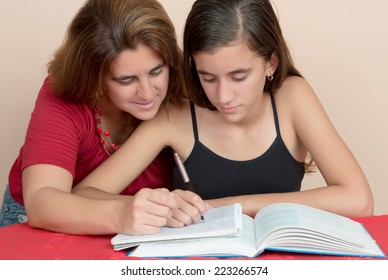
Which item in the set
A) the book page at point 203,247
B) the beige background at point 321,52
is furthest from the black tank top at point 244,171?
the beige background at point 321,52

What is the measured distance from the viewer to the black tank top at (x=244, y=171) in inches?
80.4

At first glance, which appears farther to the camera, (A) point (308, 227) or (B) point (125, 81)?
(B) point (125, 81)

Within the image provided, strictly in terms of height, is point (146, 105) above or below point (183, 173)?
above

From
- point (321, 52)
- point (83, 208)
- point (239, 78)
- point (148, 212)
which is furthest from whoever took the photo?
point (321, 52)

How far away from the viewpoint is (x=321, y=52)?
295 cm

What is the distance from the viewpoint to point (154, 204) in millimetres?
1534

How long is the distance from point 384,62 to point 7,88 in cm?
159

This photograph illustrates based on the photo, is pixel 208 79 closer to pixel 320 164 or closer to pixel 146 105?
pixel 146 105

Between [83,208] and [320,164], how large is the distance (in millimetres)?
676

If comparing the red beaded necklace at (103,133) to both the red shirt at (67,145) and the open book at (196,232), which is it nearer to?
the red shirt at (67,145)

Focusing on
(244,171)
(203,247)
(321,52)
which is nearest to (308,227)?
(203,247)

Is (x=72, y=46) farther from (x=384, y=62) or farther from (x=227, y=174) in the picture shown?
(x=384, y=62)

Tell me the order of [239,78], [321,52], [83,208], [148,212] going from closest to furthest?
[148,212], [83,208], [239,78], [321,52]

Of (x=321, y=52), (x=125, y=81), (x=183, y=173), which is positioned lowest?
(x=183, y=173)
